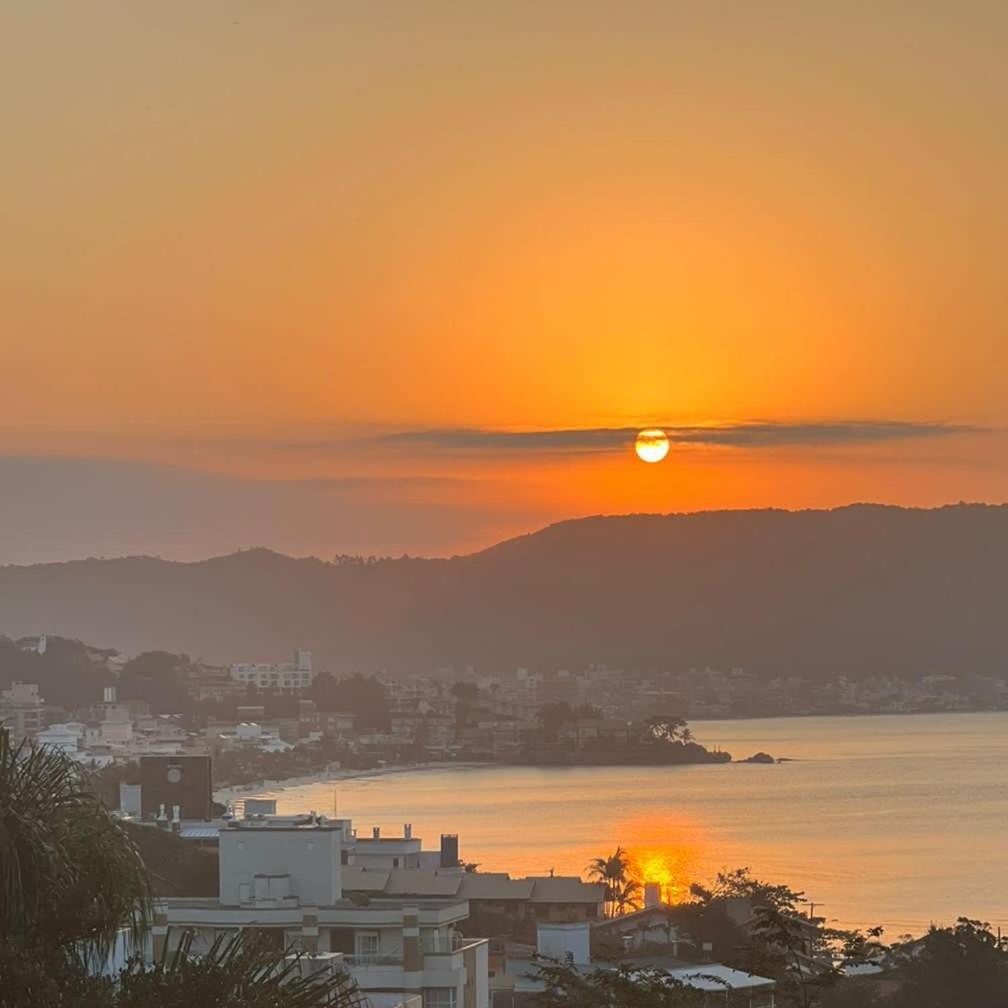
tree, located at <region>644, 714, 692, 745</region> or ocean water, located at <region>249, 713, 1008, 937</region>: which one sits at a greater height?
tree, located at <region>644, 714, 692, 745</region>

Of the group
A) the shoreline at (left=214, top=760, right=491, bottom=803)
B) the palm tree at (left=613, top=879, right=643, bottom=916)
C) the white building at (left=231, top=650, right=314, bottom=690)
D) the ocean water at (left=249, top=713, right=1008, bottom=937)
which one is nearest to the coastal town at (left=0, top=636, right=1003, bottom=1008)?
the palm tree at (left=613, top=879, right=643, bottom=916)

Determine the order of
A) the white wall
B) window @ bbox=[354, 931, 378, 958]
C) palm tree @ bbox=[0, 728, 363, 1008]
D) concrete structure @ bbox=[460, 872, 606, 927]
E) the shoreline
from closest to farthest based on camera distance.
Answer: palm tree @ bbox=[0, 728, 363, 1008]
window @ bbox=[354, 931, 378, 958]
the white wall
concrete structure @ bbox=[460, 872, 606, 927]
the shoreline

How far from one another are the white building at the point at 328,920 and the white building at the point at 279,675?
3631 inches

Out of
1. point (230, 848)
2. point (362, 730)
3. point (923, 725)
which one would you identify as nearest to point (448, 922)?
point (230, 848)

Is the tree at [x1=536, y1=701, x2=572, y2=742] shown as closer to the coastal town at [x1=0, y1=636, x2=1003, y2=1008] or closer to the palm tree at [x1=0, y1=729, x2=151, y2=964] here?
the coastal town at [x1=0, y1=636, x2=1003, y2=1008]

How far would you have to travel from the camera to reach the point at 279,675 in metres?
110

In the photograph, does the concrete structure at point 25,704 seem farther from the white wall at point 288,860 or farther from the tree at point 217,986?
the tree at point 217,986

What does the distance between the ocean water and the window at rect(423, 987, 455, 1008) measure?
17.8 meters

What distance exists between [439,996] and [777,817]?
1645 inches

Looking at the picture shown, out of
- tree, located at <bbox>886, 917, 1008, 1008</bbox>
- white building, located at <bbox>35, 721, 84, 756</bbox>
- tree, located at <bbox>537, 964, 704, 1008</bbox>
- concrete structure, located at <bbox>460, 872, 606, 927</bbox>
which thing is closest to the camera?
tree, located at <bbox>537, 964, 704, 1008</bbox>

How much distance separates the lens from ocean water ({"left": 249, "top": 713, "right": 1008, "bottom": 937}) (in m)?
35.2

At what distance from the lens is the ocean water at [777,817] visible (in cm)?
3522

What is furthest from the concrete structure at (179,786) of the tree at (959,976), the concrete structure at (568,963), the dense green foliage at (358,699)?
the dense green foliage at (358,699)

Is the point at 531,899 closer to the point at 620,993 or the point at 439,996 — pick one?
the point at 439,996
